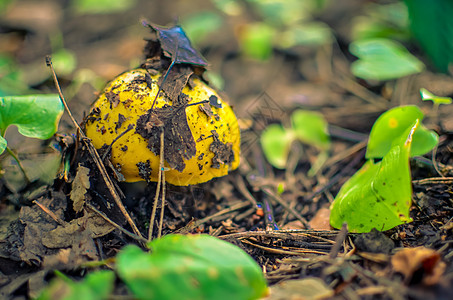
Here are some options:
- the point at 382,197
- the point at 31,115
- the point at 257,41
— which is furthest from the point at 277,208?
the point at 257,41

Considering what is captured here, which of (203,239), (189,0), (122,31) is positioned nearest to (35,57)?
(122,31)

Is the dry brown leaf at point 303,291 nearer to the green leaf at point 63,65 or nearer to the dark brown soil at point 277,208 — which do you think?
the dark brown soil at point 277,208

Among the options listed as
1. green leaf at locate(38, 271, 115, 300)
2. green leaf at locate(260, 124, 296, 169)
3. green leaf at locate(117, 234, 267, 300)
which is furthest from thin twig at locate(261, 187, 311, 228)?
green leaf at locate(38, 271, 115, 300)

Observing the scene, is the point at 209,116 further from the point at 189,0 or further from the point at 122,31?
the point at 189,0

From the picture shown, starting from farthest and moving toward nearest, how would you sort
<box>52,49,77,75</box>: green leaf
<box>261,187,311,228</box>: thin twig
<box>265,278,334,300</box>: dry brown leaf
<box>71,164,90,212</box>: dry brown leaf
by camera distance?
<box>52,49,77,75</box>: green leaf, <box>261,187,311,228</box>: thin twig, <box>71,164,90,212</box>: dry brown leaf, <box>265,278,334,300</box>: dry brown leaf

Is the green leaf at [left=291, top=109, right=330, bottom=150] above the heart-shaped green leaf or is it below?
below

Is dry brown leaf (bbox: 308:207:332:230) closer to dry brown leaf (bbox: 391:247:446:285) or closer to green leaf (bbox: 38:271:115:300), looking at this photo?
dry brown leaf (bbox: 391:247:446:285)

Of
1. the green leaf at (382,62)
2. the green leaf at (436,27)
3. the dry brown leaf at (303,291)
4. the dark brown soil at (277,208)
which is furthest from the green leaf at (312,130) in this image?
the dry brown leaf at (303,291)
